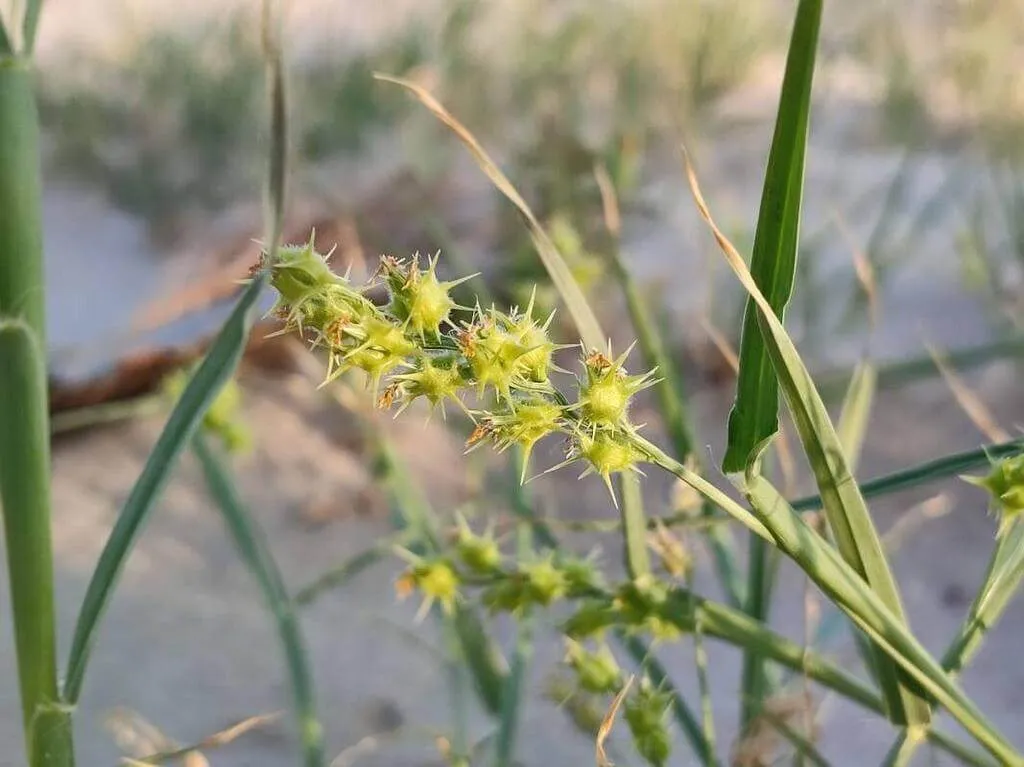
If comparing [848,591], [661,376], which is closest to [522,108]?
[661,376]

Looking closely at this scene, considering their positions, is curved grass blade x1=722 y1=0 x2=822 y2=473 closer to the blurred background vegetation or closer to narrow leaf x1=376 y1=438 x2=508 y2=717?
narrow leaf x1=376 y1=438 x2=508 y2=717

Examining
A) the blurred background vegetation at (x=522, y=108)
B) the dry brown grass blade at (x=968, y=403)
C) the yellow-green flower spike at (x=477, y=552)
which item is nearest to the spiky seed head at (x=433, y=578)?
the yellow-green flower spike at (x=477, y=552)

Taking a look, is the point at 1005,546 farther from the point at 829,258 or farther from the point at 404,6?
the point at 404,6

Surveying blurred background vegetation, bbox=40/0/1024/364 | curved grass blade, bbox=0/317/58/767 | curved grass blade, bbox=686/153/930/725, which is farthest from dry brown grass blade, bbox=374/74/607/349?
blurred background vegetation, bbox=40/0/1024/364

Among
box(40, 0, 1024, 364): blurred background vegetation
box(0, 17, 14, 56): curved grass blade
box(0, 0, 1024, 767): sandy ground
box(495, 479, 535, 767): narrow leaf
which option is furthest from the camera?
box(40, 0, 1024, 364): blurred background vegetation

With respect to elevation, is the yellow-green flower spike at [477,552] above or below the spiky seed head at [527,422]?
above

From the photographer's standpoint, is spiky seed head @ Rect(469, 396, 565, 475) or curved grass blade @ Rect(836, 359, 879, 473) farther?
curved grass blade @ Rect(836, 359, 879, 473)

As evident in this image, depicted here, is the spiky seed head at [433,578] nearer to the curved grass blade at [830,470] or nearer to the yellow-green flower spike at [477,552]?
the yellow-green flower spike at [477,552]
